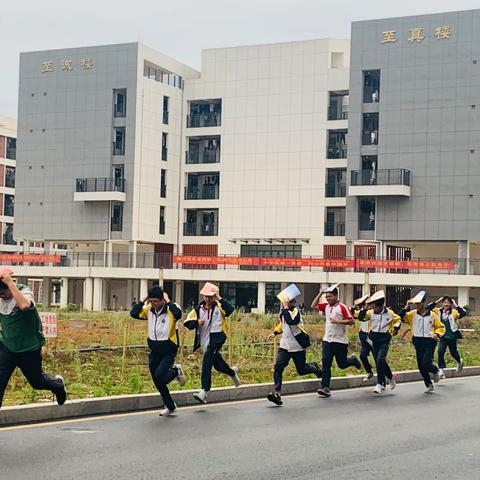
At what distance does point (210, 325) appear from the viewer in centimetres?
1446

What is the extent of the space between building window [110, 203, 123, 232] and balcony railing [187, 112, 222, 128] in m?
7.96

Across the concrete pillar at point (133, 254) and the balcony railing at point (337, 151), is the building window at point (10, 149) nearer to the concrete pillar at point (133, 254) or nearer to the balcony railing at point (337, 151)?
the concrete pillar at point (133, 254)

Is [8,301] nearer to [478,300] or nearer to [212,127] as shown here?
[478,300]

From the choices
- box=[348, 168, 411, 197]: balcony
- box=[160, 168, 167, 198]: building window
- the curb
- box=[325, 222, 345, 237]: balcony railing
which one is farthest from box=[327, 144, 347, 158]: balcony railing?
the curb

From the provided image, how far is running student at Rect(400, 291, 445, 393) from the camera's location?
689 inches

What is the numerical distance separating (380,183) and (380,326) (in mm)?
47937

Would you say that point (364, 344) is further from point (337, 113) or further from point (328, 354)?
point (337, 113)

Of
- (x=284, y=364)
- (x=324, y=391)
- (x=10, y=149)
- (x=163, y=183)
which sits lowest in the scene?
(x=324, y=391)

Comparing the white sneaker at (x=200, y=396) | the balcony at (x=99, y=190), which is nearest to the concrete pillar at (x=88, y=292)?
the balcony at (x=99, y=190)

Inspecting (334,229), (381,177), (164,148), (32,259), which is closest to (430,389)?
(381,177)

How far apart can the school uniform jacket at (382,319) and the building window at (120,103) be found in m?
55.4

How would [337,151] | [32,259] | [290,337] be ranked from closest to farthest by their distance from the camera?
[290,337] < [337,151] < [32,259]

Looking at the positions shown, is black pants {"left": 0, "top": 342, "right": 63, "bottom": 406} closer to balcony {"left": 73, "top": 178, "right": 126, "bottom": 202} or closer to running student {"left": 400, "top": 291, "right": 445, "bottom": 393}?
running student {"left": 400, "top": 291, "right": 445, "bottom": 393}

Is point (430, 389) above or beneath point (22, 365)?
beneath
